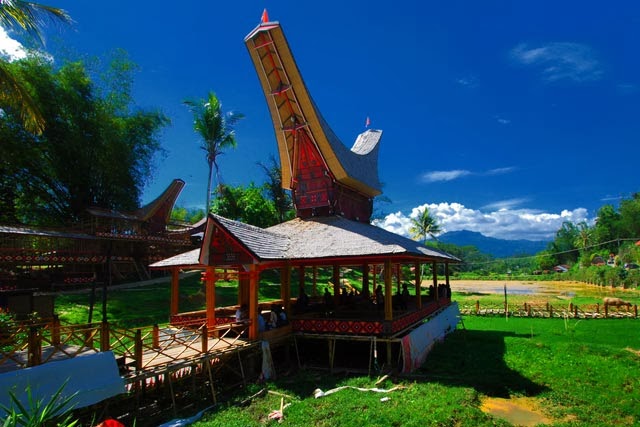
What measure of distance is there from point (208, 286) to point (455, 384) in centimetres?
754

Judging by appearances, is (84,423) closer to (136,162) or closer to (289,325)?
(289,325)

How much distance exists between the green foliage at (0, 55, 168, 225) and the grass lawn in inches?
890

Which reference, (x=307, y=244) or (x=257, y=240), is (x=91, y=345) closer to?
(x=257, y=240)

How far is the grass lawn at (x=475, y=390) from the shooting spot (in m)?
8.71

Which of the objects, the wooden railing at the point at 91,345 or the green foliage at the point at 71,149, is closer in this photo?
the wooden railing at the point at 91,345

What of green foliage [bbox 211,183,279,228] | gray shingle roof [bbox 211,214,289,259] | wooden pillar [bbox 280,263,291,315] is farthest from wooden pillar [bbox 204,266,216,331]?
green foliage [bbox 211,183,279,228]

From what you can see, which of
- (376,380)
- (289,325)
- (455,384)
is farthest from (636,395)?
(289,325)

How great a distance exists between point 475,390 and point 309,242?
6731 mm

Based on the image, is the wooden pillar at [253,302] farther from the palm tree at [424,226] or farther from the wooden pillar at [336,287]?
the palm tree at [424,226]

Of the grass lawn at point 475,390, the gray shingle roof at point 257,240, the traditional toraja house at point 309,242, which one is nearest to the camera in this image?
the grass lawn at point 475,390

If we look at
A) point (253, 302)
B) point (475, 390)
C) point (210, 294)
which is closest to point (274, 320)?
point (253, 302)

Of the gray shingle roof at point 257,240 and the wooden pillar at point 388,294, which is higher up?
the gray shingle roof at point 257,240

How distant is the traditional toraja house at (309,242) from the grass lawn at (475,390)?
1508mm

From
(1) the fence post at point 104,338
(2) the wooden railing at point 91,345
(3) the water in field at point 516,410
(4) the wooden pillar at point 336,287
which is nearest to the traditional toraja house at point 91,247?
(2) the wooden railing at point 91,345
